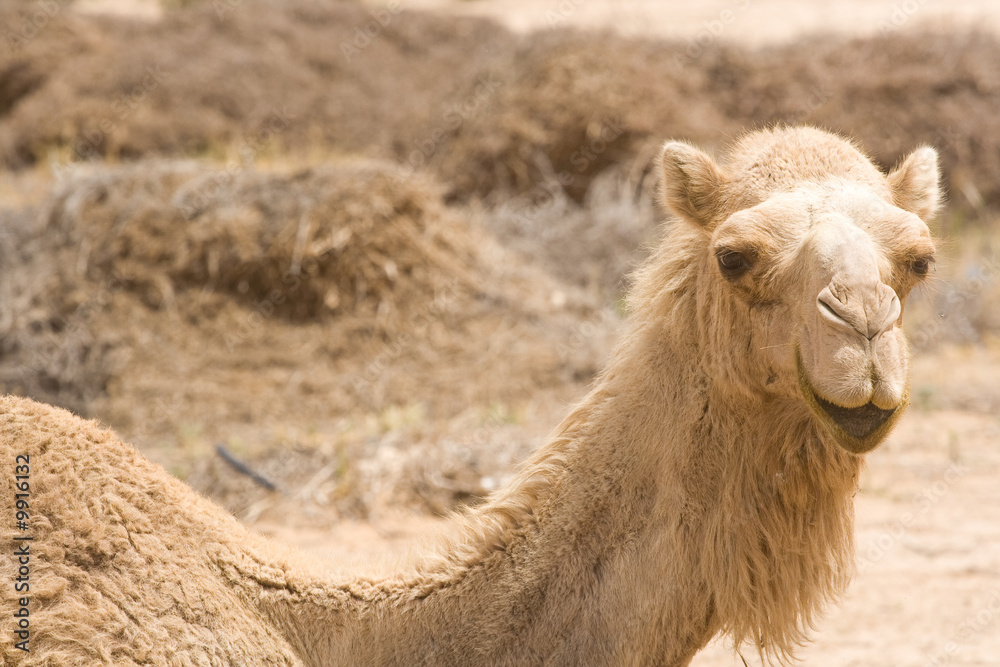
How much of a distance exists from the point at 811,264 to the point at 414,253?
7010mm

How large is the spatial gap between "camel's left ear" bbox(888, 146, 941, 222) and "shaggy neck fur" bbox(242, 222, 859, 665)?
0.58 metres

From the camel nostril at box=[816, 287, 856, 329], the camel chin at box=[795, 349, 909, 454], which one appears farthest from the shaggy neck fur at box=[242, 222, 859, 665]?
the camel nostril at box=[816, 287, 856, 329]

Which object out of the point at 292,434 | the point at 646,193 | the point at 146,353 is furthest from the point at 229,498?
the point at 646,193

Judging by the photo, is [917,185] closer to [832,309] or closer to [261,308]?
[832,309]

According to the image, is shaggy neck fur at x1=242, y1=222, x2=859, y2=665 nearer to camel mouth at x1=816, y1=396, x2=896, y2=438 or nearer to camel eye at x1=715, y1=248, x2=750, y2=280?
camel eye at x1=715, y1=248, x2=750, y2=280

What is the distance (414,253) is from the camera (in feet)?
29.8

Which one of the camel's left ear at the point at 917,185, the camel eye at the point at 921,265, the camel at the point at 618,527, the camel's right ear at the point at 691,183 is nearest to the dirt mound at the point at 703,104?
the camel's left ear at the point at 917,185

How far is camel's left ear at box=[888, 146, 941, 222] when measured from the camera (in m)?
2.77

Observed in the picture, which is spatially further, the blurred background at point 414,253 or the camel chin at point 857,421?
the blurred background at point 414,253

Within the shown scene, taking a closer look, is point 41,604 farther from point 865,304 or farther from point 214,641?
point 865,304

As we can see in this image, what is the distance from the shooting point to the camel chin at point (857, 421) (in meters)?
2.17

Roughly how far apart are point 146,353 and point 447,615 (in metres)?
6.30

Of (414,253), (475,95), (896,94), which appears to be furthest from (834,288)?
(896,94)

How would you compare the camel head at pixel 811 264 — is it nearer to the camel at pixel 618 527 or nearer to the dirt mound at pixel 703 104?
the camel at pixel 618 527
